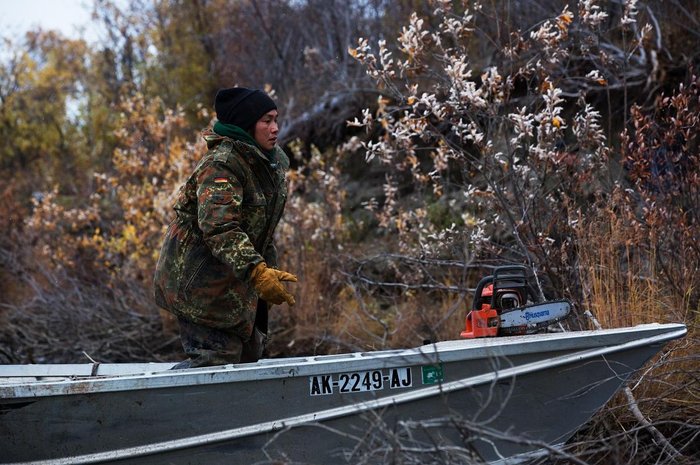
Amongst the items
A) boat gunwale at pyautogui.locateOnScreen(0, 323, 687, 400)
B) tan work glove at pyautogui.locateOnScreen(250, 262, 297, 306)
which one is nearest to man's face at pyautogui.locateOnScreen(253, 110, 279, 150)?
tan work glove at pyautogui.locateOnScreen(250, 262, 297, 306)

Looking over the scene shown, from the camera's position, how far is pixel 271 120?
515 cm

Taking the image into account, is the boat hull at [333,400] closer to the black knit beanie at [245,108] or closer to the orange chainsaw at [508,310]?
the orange chainsaw at [508,310]

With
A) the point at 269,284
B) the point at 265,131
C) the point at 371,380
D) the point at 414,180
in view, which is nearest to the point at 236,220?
the point at 269,284

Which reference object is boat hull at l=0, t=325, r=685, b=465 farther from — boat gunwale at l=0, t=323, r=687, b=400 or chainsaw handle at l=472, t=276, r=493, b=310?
chainsaw handle at l=472, t=276, r=493, b=310

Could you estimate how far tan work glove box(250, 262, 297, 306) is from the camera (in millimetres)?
4613

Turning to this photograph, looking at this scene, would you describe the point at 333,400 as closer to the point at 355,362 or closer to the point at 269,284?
the point at 355,362

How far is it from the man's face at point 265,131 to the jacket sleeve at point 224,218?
29 cm

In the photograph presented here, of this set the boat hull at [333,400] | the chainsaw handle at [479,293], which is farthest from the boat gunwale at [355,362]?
the chainsaw handle at [479,293]

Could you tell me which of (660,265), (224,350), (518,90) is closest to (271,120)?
(224,350)

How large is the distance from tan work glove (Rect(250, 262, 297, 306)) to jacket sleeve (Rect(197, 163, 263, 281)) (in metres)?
0.04

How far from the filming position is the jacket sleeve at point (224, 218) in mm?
4672

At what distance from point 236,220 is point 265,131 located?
591mm

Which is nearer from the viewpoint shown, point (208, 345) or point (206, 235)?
point (206, 235)

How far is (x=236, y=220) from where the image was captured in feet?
15.8
